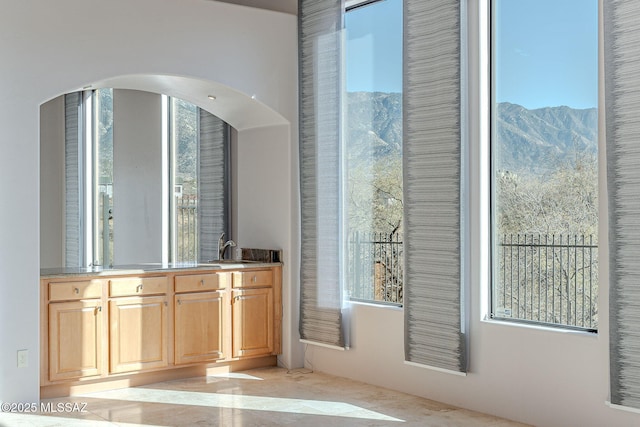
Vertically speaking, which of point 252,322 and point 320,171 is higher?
point 320,171

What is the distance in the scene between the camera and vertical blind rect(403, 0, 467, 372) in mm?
4945

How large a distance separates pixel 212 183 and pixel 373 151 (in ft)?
7.01

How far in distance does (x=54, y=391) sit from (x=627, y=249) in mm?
3848

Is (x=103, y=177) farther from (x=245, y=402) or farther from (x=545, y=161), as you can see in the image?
(x=545, y=161)

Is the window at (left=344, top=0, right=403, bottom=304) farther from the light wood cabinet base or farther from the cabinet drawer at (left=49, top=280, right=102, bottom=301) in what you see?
the cabinet drawer at (left=49, top=280, right=102, bottom=301)

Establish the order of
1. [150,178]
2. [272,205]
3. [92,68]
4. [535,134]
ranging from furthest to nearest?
[150,178] < [272,205] < [92,68] < [535,134]

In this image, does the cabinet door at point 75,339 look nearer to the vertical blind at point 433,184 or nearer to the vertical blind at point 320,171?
the vertical blind at point 320,171

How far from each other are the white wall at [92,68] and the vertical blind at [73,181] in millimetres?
2802

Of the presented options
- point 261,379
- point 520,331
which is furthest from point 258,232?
point 520,331

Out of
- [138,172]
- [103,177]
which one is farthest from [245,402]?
[103,177]

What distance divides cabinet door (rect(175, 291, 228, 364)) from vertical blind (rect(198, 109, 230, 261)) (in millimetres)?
1473

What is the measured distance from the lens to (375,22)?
586cm

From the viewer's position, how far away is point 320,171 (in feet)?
20.0

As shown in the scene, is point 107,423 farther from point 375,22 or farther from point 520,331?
point 375,22
